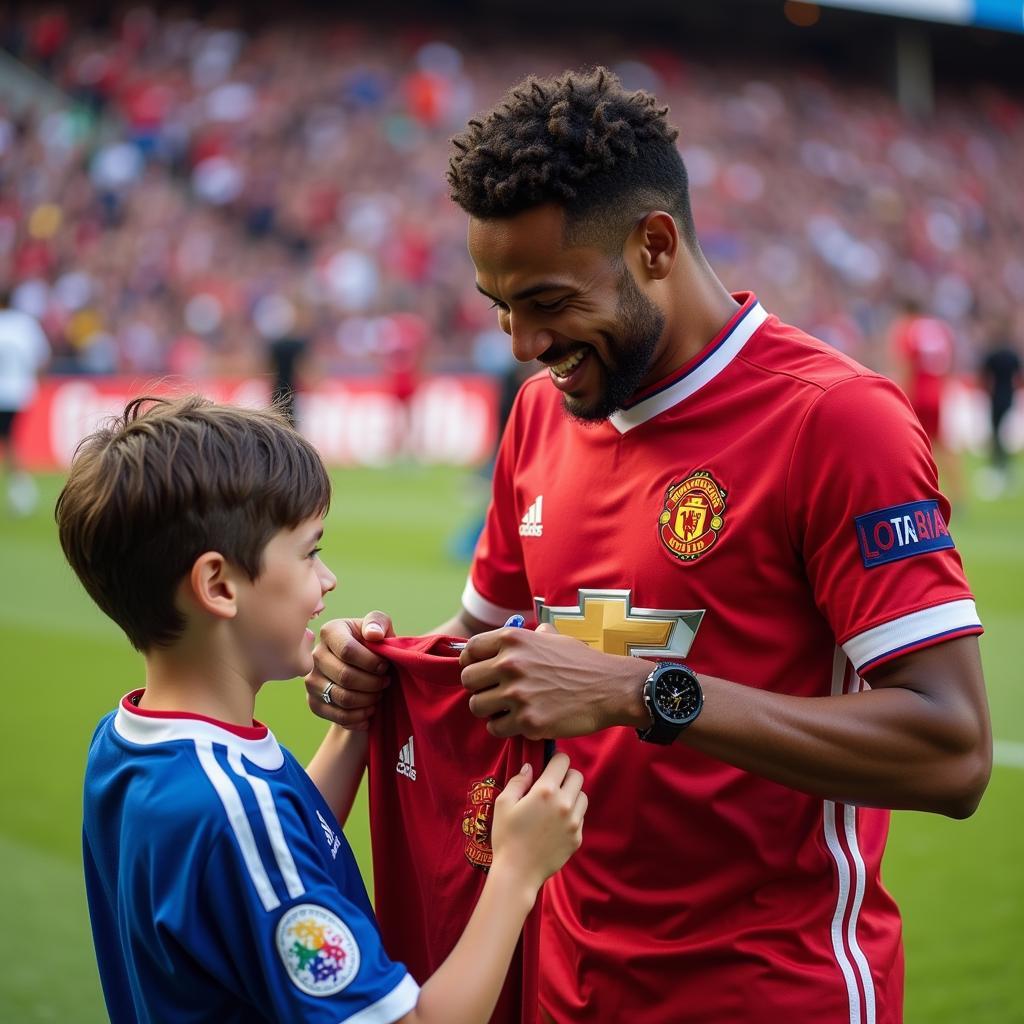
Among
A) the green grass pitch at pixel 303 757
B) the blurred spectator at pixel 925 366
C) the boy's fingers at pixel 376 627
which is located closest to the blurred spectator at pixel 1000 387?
the blurred spectator at pixel 925 366

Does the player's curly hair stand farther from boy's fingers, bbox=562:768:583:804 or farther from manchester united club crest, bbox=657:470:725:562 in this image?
boy's fingers, bbox=562:768:583:804

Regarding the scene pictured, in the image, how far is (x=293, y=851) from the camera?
1.72 metres

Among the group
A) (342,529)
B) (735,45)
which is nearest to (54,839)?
(342,529)

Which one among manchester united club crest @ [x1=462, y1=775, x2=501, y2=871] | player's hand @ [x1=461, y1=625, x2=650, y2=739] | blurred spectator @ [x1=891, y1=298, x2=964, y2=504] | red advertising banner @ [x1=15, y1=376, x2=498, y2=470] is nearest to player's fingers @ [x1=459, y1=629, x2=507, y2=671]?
player's hand @ [x1=461, y1=625, x2=650, y2=739]

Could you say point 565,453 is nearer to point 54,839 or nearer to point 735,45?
point 54,839

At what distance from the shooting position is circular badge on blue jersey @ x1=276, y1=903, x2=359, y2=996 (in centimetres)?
167

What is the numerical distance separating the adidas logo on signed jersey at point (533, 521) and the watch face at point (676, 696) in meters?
0.59

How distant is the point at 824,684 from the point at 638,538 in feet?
1.25

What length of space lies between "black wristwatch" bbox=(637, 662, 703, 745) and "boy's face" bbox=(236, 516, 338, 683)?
0.50 m

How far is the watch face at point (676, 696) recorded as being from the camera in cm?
188

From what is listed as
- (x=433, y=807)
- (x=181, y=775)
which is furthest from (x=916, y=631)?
(x=181, y=775)

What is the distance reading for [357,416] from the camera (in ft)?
65.9

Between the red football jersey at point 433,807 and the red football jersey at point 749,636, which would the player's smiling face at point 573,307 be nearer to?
the red football jersey at point 749,636

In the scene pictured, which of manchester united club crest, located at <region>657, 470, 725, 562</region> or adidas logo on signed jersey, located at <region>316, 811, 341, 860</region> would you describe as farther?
manchester united club crest, located at <region>657, 470, 725, 562</region>
